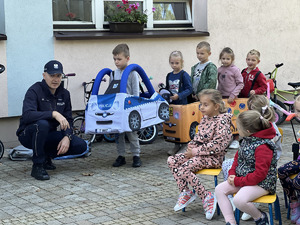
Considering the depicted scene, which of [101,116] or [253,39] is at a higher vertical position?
[253,39]

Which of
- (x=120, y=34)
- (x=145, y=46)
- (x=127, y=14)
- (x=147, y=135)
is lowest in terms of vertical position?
(x=147, y=135)

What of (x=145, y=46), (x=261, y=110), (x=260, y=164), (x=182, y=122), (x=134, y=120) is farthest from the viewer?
(x=145, y=46)

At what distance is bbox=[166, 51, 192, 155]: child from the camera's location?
28.2ft

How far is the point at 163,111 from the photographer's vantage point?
319 inches

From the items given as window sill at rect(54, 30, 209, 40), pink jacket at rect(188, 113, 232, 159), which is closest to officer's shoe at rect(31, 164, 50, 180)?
pink jacket at rect(188, 113, 232, 159)

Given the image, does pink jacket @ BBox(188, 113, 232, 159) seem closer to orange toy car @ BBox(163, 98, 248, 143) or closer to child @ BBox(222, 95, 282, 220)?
child @ BBox(222, 95, 282, 220)

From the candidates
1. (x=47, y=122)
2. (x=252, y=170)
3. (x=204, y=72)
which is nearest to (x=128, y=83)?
(x=47, y=122)

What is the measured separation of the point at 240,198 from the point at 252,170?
283 millimetres

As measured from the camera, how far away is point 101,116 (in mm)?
7566

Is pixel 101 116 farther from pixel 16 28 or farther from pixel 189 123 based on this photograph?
pixel 16 28

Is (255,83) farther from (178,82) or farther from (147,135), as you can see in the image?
(147,135)

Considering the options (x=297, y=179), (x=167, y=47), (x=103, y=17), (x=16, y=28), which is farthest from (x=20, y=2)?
(x=297, y=179)

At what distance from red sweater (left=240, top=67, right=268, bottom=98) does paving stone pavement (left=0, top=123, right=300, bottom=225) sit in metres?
1.12

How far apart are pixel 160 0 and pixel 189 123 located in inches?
136
